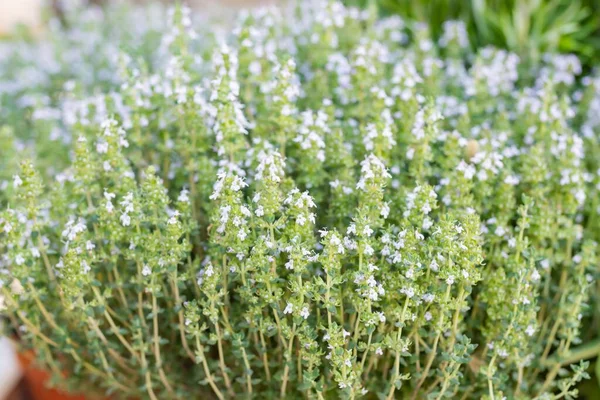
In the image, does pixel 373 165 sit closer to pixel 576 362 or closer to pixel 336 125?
pixel 336 125

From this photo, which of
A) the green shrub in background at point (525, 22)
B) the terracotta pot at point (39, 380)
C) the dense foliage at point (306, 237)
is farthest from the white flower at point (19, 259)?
the green shrub in background at point (525, 22)

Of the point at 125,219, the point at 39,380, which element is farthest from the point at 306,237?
the point at 39,380

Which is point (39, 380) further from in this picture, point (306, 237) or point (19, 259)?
point (306, 237)

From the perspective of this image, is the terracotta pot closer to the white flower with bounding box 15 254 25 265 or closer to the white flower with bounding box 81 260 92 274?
the white flower with bounding box 15 254 25 265

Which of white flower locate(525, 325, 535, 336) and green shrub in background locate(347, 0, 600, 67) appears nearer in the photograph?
white flower locate(525, 325, 535, 336)

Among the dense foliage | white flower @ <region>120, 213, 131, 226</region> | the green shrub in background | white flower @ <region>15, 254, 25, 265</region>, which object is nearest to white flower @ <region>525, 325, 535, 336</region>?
the dense foliage
